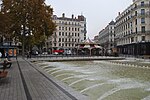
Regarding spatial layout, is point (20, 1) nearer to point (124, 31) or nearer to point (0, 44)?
point (0, 44)

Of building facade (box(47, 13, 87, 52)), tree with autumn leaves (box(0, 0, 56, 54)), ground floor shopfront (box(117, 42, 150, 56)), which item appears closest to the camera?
tree with autumn leaves (box(0, 0, 56, 54))

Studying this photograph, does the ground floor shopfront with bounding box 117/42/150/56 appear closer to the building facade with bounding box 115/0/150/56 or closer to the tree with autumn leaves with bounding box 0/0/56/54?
the building facade with bounding box 115/0/150/56

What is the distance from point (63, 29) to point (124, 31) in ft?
141

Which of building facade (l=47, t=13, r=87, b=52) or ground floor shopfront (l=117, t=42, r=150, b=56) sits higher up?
building facade (l=47, t=13, r=87, b=52)

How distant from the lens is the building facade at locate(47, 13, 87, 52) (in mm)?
116312

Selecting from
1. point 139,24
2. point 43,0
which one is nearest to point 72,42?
point 139,24

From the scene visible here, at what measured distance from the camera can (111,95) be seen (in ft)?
34.6

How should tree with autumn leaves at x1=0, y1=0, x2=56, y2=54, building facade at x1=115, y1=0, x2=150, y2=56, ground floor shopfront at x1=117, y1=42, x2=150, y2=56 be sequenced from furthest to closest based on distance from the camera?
building facade at x1=115, y1=0, x2=150, y2=56 → ground floor shopfront at x1=117, y1=42, x2=150, y2=56 → tree with autumn leaves at x1=0, y1=0, x2=56, y2=54

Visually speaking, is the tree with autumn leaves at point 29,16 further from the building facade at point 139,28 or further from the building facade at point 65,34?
the building facade at point 65,34

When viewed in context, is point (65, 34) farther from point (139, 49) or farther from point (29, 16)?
point (29, 16)

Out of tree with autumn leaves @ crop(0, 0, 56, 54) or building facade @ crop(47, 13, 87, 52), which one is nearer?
tree with autumn leaves @ crop(0, 0, 56, 54)

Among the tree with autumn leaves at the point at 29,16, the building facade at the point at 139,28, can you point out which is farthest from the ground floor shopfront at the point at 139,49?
the tree with autumn leaves at the point at 29,16

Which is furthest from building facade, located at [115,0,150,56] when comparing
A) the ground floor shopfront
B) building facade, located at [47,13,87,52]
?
building facade, located at [47,13,87,52]

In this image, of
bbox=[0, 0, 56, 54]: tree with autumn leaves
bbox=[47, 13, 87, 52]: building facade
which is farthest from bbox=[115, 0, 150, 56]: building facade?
bbox=[47, 13, 87, 52]: building facade
